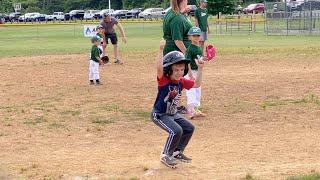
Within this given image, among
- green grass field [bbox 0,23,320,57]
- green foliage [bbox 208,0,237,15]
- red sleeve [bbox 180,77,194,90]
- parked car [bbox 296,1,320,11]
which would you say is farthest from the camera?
green foliage [bbox 208,0,237,15]

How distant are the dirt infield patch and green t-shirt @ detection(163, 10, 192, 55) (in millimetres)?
1310

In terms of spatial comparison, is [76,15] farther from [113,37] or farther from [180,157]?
[180,157]

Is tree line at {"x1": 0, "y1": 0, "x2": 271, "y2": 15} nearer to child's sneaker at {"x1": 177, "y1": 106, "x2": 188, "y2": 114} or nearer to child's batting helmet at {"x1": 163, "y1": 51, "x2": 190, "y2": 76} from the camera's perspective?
child's sneaker at {"x1": 177, "y1": 106, "x2": 188, "y2": 114}

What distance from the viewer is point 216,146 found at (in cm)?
826

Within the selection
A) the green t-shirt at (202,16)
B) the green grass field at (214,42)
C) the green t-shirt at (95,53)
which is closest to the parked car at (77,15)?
the green grass field at (214,42)

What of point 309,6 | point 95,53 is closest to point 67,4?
point 309,6

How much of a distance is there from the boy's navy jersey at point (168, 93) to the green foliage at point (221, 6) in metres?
54.1

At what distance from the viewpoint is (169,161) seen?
7.16 meters

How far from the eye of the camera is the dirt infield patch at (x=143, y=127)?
711 centimetres

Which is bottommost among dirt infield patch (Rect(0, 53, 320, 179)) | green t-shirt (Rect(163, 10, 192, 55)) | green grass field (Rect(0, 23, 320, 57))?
dirt infield patch (Rect(0, 53, 320, 179))

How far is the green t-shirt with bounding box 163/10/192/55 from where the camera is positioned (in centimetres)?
959

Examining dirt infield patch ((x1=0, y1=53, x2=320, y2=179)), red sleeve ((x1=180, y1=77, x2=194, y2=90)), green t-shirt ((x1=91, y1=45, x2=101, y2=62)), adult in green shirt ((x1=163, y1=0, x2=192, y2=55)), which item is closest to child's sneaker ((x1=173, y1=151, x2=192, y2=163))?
dirt infield patch ((x1=0, y1=53, x2=320, y2=179))

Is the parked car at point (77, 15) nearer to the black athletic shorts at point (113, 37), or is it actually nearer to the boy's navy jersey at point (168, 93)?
the black athletic shorts at point (113, 37)

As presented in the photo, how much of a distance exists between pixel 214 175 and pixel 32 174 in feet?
6.29
